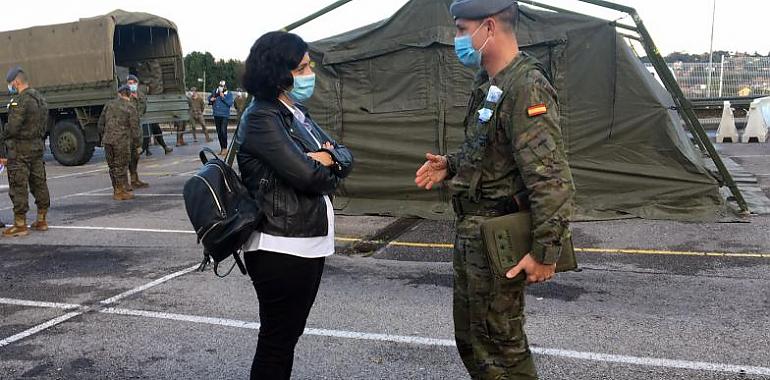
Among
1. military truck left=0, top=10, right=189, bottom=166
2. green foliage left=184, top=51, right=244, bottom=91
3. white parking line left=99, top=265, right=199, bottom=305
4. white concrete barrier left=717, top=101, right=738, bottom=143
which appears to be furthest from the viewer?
green foliage left=184, top=51, right=244, bottom=91

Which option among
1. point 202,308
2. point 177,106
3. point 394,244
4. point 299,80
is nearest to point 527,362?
point 299,80

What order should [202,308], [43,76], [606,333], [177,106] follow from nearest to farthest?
[606,333], [202,308], [43,76], [177,106]

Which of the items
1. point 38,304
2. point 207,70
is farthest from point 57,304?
point 207,70

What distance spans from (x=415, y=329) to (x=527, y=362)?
5.67 feet

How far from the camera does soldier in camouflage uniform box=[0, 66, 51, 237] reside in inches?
288

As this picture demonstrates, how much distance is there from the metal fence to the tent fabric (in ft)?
46.3

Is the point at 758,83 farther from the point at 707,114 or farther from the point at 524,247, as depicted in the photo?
the point at 524,247

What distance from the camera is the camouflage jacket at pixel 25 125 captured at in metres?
7.29

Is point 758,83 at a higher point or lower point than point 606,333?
higher

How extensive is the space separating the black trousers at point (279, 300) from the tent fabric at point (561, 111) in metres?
5.40

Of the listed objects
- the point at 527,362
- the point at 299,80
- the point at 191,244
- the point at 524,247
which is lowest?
the point at 191,244

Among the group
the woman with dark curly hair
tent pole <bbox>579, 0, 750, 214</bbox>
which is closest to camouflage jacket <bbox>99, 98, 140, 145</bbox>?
tent pole <bbox>579, 0, 750, 214</bbox>

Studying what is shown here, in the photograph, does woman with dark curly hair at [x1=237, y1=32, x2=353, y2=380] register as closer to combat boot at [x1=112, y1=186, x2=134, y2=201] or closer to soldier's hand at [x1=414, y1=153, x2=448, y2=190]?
soldier's hand at [x1=414, y1=153, x2=448, y2=190]

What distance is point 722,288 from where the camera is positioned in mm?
4871
